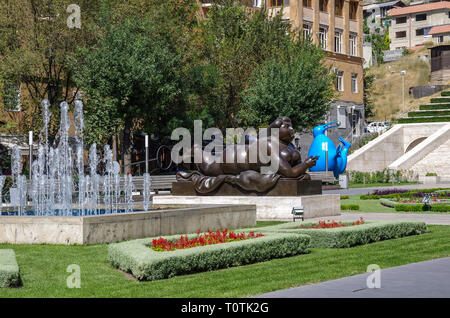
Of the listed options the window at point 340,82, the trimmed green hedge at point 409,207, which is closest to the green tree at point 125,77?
the trimmed green hedge at point 409,207

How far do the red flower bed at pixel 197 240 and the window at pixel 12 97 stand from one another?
23.8 metres

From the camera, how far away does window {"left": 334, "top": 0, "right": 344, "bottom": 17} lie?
59.6m

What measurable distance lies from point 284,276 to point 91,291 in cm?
274

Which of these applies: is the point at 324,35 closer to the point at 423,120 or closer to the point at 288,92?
the point at 423,120

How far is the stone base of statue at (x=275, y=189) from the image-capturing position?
789 inches

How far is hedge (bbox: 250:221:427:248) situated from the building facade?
287 ft

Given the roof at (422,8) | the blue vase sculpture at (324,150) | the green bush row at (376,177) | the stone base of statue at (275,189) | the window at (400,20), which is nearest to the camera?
the stone base of statue at (275,189)

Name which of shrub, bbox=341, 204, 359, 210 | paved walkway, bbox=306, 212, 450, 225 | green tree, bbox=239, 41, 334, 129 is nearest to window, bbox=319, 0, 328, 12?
green tree, bbox=239, 41, 334, 129

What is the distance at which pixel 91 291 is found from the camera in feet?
31.2

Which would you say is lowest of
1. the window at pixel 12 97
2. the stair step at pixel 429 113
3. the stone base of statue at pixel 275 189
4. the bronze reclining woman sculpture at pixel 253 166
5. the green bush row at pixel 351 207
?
the green bush row at pixel 351 207

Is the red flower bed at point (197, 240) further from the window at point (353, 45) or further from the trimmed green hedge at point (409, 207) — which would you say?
the window at point (353, 45)

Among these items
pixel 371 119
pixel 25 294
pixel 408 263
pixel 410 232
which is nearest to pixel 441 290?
pixel 408 263

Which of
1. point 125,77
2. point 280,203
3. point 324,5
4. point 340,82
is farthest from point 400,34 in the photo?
point 280,203

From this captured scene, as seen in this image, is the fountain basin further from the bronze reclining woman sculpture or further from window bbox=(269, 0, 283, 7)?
window bbox=(269, 0, 283, 7)
